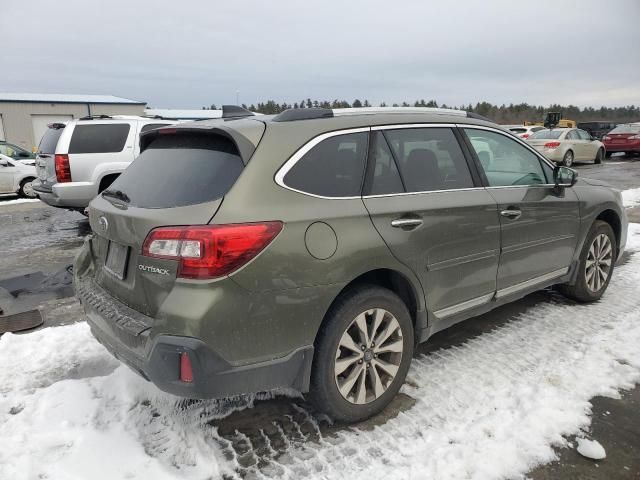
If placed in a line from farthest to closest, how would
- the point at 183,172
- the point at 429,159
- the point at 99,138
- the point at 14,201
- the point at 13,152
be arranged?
the point at 13,152 → the point at 14,201 → the point at 99,138 → the point at 429,159 → the point at 183,172

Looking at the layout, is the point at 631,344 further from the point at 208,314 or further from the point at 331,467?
the point at 208,314

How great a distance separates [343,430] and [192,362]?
1075mm

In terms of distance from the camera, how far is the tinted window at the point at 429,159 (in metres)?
3.17

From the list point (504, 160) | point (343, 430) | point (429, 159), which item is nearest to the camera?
point (343, 430)

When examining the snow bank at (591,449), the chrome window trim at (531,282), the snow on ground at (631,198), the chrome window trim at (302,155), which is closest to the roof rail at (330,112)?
the chrome window trim at (302,155)

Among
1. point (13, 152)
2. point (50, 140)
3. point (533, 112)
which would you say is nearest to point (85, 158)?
point (50, 140)

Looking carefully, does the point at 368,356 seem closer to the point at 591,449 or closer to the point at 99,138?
the point at 591,449

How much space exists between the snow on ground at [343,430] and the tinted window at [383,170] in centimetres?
134

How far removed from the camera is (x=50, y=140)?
9367 mm

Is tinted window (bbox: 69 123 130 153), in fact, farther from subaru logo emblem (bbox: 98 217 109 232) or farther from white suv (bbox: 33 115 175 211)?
subaru logo emblem (bbox: 98 217 109 232)

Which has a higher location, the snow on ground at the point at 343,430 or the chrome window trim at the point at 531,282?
the chrome window trim at the point at 531,282

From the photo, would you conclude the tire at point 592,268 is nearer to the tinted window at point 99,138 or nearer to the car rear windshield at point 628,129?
the tinted window at point 99,138

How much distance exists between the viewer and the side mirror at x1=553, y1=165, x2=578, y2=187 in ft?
13.8

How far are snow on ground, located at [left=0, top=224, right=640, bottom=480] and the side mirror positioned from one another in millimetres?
1263
